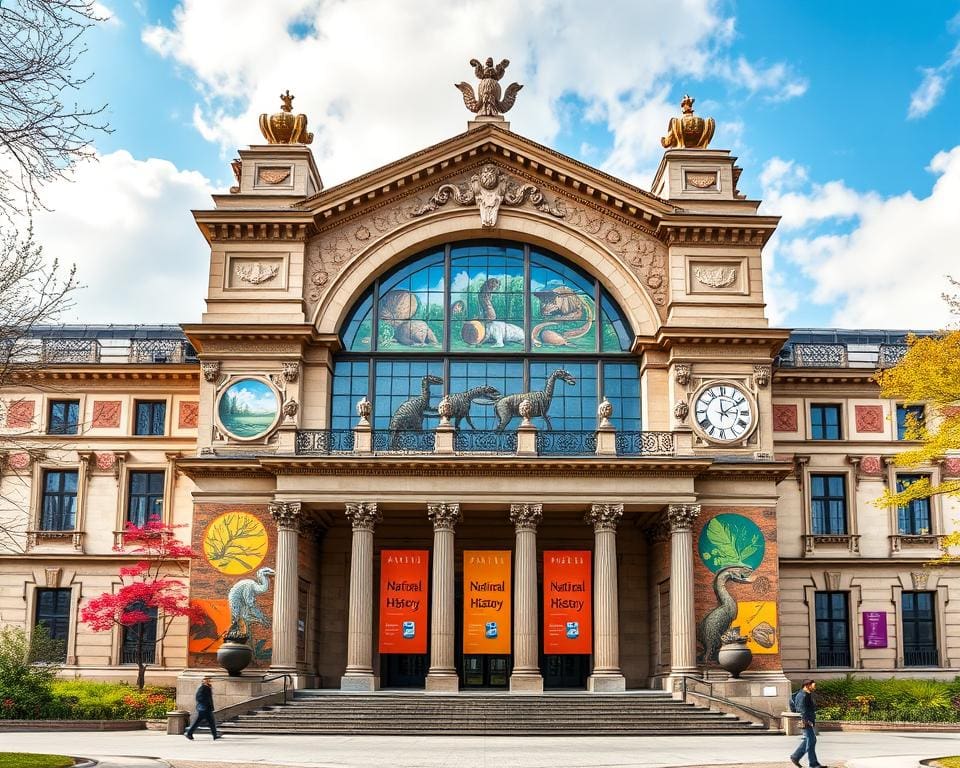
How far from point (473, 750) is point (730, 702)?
11460 millimetres

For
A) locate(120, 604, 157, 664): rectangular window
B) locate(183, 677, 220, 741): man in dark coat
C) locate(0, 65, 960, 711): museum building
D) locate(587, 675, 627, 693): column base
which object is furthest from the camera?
locate(120, 604, 157, 664): rectangular window

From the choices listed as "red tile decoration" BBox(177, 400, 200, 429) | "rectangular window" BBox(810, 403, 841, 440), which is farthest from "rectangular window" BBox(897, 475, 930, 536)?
"red tile decoration" BBox(177, 400, 200, 429)

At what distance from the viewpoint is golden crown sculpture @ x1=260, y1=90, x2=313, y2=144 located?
4797cm

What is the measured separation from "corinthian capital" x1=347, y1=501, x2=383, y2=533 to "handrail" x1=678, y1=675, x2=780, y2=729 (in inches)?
483

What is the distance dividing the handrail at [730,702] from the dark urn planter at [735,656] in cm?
92

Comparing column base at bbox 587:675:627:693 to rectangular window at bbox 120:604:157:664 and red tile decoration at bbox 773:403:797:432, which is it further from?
rectangular window at bbox 120:604:157:664

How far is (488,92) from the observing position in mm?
48438

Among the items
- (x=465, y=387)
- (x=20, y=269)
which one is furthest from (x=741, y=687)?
(x=20, y=269)

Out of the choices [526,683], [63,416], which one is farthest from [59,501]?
[526,683]

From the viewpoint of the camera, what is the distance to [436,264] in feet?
156

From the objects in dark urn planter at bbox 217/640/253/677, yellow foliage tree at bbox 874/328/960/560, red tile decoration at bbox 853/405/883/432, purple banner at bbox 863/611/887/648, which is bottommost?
dark urn planter at bbox 217/640/253/677

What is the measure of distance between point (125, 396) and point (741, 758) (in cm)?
3209

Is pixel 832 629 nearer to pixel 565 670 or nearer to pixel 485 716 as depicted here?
pixel 565 670

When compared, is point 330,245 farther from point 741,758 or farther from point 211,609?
point 741,758
